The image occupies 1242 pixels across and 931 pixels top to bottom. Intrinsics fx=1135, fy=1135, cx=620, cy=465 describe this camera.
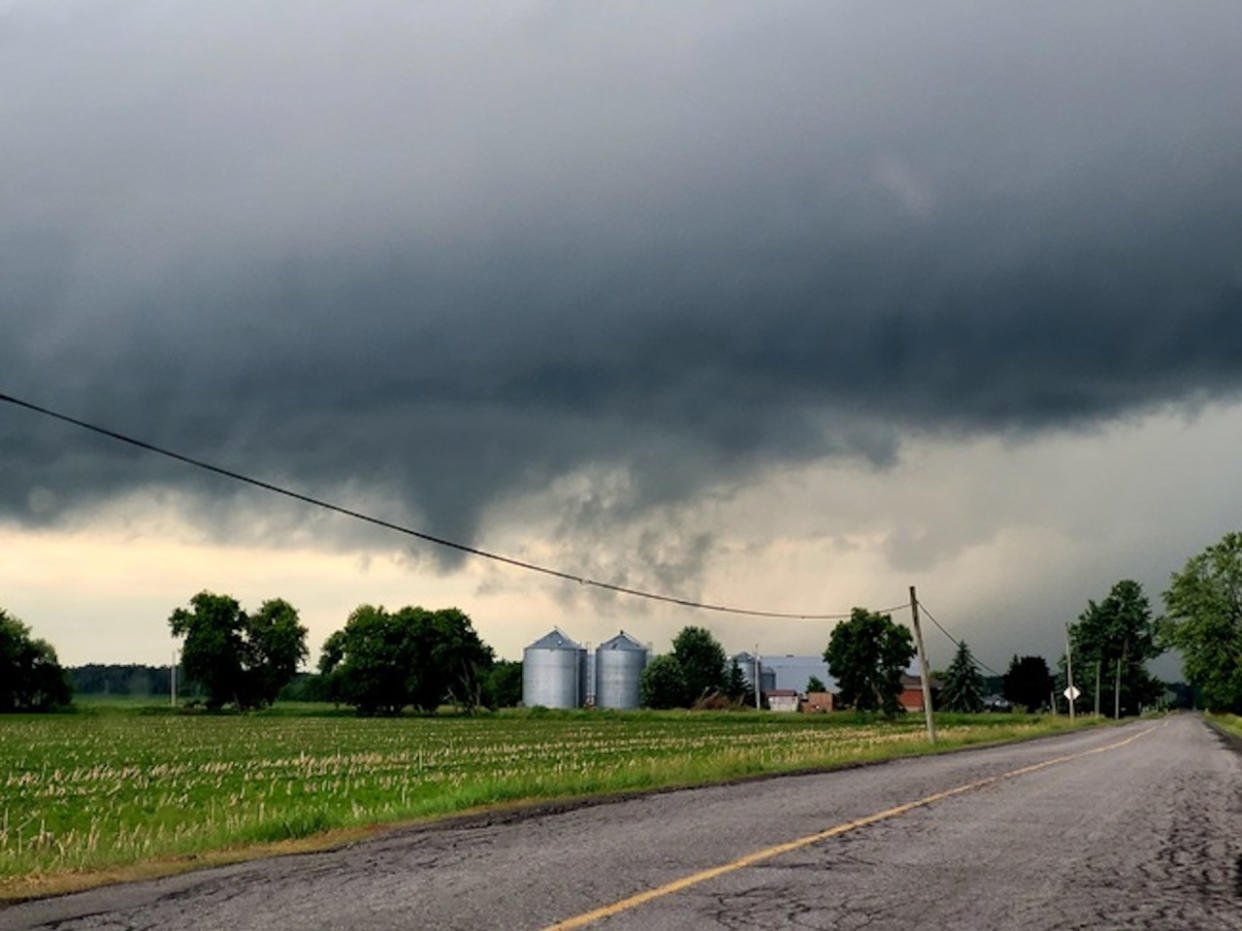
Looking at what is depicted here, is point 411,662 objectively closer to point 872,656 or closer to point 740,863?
point 872,656

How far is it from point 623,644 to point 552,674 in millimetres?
15515

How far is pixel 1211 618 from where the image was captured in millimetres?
95312

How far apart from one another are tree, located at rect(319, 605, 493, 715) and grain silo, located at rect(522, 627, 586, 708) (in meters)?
18.7

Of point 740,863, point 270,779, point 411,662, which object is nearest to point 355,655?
point 411,662

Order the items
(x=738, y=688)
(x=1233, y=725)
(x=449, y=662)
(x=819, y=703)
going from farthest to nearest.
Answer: (x=738, y=688), (x=819, y=703), (x=449, y=662), (x=1233, y=725)

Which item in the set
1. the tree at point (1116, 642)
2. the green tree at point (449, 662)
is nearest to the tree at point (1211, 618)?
the tree at point (1116, 642)

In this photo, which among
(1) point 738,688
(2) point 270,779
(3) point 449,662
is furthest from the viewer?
(1) point 738,688

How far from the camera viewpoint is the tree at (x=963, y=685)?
175000 millimetres

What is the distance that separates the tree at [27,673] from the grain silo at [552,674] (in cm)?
5512

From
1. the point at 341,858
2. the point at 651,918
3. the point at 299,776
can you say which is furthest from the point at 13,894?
the point at 299,776

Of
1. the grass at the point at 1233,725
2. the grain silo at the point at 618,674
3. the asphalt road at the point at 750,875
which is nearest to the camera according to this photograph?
the asphalt road at the point at 750,875

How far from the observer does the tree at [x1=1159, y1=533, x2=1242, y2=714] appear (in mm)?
94375

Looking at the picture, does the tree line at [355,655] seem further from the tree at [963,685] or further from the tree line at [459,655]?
the tree at [963,685]

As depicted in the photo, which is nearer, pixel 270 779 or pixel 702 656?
pixel 270 779
